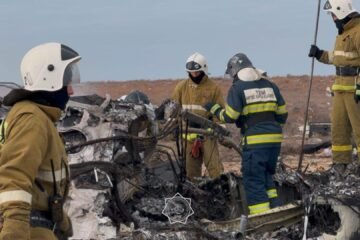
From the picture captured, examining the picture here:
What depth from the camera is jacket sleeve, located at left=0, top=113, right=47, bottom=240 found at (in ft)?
12.5

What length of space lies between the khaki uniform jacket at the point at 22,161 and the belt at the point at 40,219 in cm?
6

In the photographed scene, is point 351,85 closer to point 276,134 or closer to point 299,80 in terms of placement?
point 276,134

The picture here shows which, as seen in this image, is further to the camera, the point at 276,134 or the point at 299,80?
the point at 299,80

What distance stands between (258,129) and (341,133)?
208 centimetres

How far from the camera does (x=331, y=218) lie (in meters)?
7.09

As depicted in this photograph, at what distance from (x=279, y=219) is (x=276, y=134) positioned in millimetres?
1348

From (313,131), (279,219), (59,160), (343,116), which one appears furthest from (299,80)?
(59,160)

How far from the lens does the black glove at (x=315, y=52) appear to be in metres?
10.4

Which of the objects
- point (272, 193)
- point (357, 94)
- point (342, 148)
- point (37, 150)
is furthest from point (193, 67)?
point (37, 150)

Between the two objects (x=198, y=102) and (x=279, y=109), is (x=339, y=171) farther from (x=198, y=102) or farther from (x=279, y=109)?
(x=198, y=102)

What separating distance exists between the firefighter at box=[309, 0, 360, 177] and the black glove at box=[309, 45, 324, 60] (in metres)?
0.15

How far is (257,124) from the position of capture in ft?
28.1

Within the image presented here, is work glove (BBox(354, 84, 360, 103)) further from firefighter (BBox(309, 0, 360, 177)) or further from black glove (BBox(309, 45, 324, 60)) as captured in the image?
black glove (BBox(309, 45, 324, 60))

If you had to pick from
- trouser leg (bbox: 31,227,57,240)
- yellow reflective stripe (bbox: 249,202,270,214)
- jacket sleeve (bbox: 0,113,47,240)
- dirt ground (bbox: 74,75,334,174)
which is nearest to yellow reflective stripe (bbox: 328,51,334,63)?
yellow reflective stripe (bbox: 249,202,270,214)
